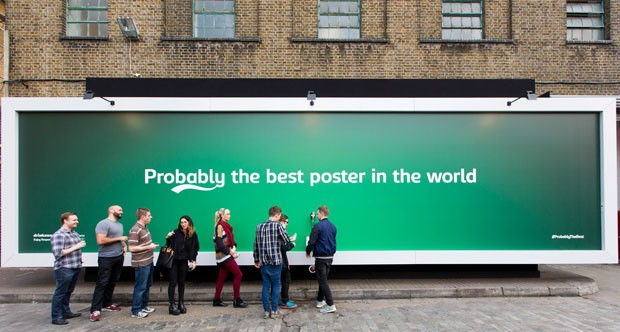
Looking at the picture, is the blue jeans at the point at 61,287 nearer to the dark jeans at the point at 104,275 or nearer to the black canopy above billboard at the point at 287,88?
the dark jeans at the point at 104,275

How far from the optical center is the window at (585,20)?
11602 mm

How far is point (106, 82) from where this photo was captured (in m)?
7.30

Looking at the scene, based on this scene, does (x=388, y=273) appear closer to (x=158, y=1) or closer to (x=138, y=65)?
(x=138, y=65)

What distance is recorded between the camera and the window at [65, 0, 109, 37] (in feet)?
36.7

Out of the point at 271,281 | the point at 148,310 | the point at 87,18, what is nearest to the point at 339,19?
the point at 87,18

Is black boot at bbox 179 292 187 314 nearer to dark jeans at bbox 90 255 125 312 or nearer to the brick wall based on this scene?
dark jeans at bbox 90 255 125 312

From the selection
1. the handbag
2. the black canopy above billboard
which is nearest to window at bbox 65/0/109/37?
the black canopy above billboard

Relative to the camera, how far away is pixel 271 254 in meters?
5.73

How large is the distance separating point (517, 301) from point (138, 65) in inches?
397

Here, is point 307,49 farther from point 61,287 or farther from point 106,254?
point 61,287

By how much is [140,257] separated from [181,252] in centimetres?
56

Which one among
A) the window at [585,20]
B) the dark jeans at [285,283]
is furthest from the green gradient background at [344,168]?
the window at [585,20]

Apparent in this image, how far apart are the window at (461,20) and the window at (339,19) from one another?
236 centimetres

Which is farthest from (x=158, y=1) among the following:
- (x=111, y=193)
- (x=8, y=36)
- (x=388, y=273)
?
(x=388, y=273)
